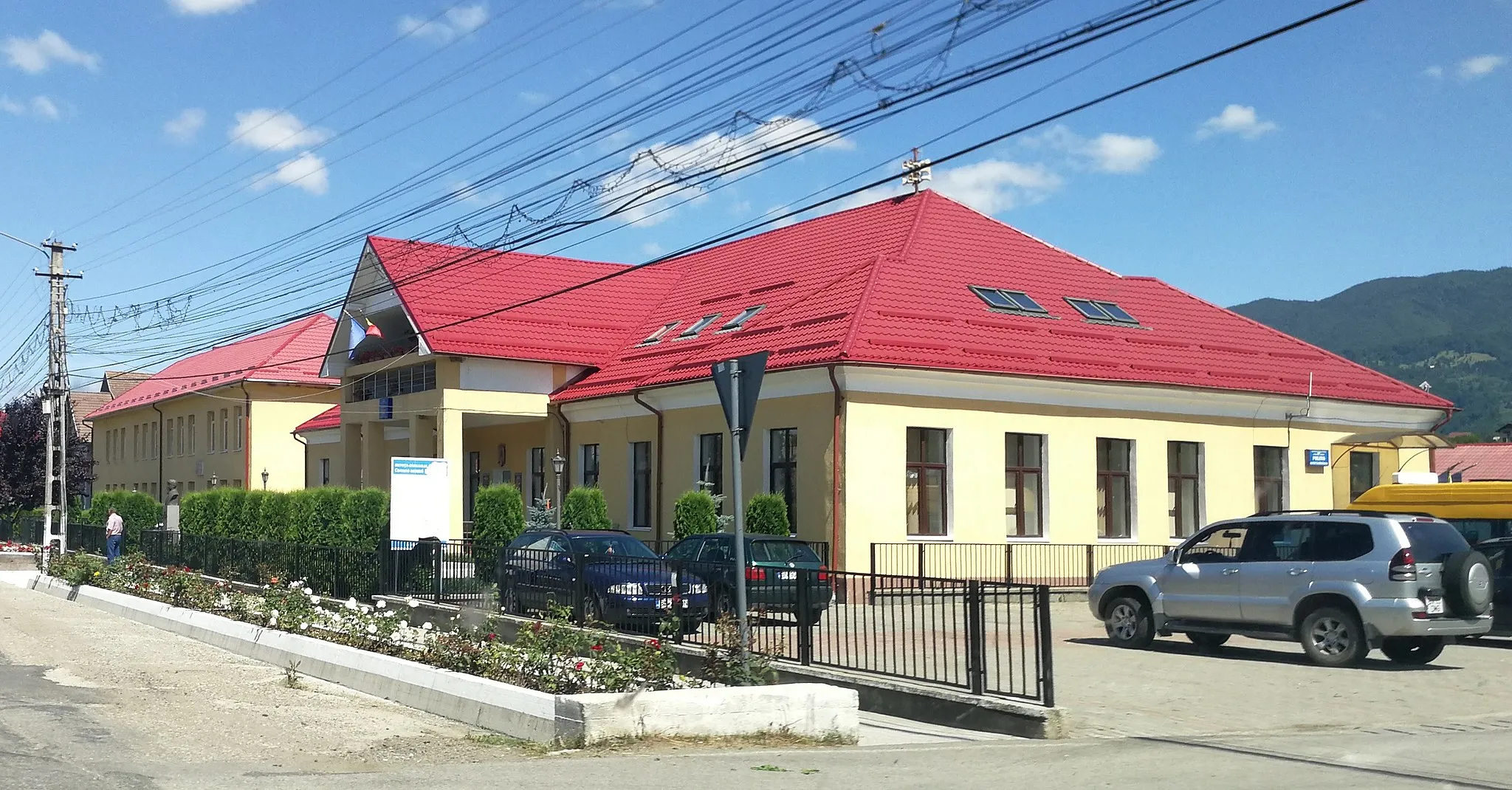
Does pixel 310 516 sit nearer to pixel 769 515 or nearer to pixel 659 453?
pixel 659 453

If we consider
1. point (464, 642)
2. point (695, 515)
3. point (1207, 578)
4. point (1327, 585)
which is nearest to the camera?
point (464, 642)

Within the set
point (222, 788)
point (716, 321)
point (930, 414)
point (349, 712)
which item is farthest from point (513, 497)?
point (222, 788)

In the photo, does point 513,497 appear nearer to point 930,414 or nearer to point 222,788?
point 930,414

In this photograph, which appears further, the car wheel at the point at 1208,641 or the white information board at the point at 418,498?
the white information board at the point at 418,498

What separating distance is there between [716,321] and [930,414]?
24.7ft

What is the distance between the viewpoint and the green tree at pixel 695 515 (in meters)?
27.9

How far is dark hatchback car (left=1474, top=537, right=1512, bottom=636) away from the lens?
17984 mm

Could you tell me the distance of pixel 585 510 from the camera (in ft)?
99.8

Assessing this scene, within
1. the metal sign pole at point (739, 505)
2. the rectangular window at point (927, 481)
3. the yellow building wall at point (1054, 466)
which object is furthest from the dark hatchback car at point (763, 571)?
the rectangular window at point (927, 481)

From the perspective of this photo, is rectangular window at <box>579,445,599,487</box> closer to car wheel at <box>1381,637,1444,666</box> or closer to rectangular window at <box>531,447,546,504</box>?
rectangular window at <box>531,447,546,504</box>

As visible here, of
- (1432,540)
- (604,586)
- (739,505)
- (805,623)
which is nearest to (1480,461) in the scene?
(1432,540)

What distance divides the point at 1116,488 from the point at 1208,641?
12.3m

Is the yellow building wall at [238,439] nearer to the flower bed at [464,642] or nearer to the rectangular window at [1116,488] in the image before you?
the flower bed at [464,642]

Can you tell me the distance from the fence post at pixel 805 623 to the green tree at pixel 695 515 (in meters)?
13.6
